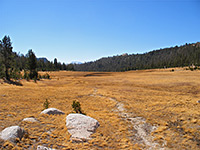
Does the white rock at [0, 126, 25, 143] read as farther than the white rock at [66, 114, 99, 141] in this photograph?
No

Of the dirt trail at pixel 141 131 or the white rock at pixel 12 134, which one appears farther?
the dirt trail at pixel 141 131

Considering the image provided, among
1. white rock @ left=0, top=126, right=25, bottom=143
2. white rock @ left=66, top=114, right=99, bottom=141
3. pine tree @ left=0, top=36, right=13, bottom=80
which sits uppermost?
pine tree @ left=0, top=36, right=13, bottom=80

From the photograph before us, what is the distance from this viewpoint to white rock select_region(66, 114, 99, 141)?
8984 mm

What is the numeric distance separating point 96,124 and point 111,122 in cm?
190

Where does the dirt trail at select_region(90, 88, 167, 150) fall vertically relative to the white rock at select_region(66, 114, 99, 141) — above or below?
below

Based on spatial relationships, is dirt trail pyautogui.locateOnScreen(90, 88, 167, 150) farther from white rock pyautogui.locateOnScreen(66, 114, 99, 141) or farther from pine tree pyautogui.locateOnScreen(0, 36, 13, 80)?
pine tree pyautogui.locateOnScreen(0, 36, 13, 80)

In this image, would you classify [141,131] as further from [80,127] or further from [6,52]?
[6,52]

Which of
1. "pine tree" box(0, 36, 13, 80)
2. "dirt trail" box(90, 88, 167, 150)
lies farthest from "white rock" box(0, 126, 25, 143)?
"pine tree" box(0, 36, 13, 80)

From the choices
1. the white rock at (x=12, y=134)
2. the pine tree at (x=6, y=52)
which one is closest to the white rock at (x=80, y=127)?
the white rock at (x=12, y=134)

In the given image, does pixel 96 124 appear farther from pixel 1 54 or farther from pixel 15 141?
pixel 1 54

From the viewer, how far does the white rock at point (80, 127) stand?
29.5ft

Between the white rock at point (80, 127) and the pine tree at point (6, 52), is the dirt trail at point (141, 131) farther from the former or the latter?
the pine tree at point (6, 52)

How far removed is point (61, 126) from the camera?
400 inches

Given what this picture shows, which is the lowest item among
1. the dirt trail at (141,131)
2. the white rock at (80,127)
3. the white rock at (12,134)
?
the dirt trail at (141,131)
